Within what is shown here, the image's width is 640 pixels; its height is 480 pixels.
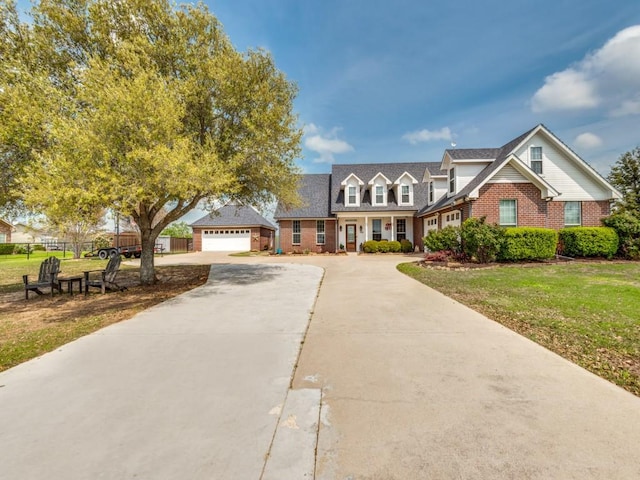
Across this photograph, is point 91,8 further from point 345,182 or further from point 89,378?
point 345,182

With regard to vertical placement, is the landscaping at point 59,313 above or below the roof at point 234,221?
below

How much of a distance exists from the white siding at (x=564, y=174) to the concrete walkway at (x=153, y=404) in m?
17.9

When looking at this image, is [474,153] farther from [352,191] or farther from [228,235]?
[228,235]

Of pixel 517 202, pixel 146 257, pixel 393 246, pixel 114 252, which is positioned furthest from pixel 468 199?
pixel 114 252

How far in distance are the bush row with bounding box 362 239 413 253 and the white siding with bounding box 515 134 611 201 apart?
31.0 feet

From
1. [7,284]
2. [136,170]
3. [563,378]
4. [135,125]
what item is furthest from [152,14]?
[563,378]

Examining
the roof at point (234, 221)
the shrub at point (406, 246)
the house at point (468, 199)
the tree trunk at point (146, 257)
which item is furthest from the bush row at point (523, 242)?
the roof at point (234, 221)

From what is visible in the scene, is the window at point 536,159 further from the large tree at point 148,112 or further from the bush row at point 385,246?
the large tree at point 148,112

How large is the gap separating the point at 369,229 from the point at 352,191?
3360mm

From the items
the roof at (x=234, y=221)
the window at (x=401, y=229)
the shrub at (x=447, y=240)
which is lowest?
the shrub at (x=447, y=240)

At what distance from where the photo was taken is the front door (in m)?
25.9

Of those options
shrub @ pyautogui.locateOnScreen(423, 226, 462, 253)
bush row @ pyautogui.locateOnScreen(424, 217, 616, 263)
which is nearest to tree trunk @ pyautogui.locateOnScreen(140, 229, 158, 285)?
shrub @ pyautogui.locateOnScreen(423, 226, 462, 253)

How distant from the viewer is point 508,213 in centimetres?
1648

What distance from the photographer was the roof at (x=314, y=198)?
25709mm
